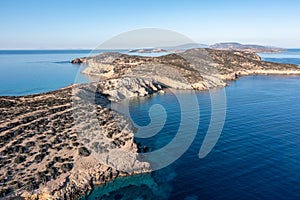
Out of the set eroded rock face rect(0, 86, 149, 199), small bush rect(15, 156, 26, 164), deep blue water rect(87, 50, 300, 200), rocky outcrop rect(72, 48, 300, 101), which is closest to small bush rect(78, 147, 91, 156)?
eroded rock face rect(0, 86, 149, 199)

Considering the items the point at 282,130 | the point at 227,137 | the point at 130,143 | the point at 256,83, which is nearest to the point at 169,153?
the point at 130,143

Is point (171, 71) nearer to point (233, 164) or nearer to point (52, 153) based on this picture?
point (233, 164)

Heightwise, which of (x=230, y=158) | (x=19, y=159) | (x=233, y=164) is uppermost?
(x=19, y=159)

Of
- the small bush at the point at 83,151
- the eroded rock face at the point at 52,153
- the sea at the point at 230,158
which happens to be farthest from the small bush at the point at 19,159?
the sea at the point at 230,158

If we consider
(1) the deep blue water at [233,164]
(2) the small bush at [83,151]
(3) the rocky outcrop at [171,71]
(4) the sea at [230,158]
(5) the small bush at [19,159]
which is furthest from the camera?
(3) the rocky outcrop at [171,71]

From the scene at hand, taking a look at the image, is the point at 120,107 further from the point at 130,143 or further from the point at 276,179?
the point at 276,179

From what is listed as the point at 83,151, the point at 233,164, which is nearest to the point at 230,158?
the point at 233,164

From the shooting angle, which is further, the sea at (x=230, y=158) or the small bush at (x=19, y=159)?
the small bush at (x=19, y=159)

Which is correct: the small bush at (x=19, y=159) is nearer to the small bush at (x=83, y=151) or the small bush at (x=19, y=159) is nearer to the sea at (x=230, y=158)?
the small bush at (x=83, y=151)

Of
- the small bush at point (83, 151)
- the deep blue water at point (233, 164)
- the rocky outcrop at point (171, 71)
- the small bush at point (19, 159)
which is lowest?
the deep blue water at point (233, 164)
